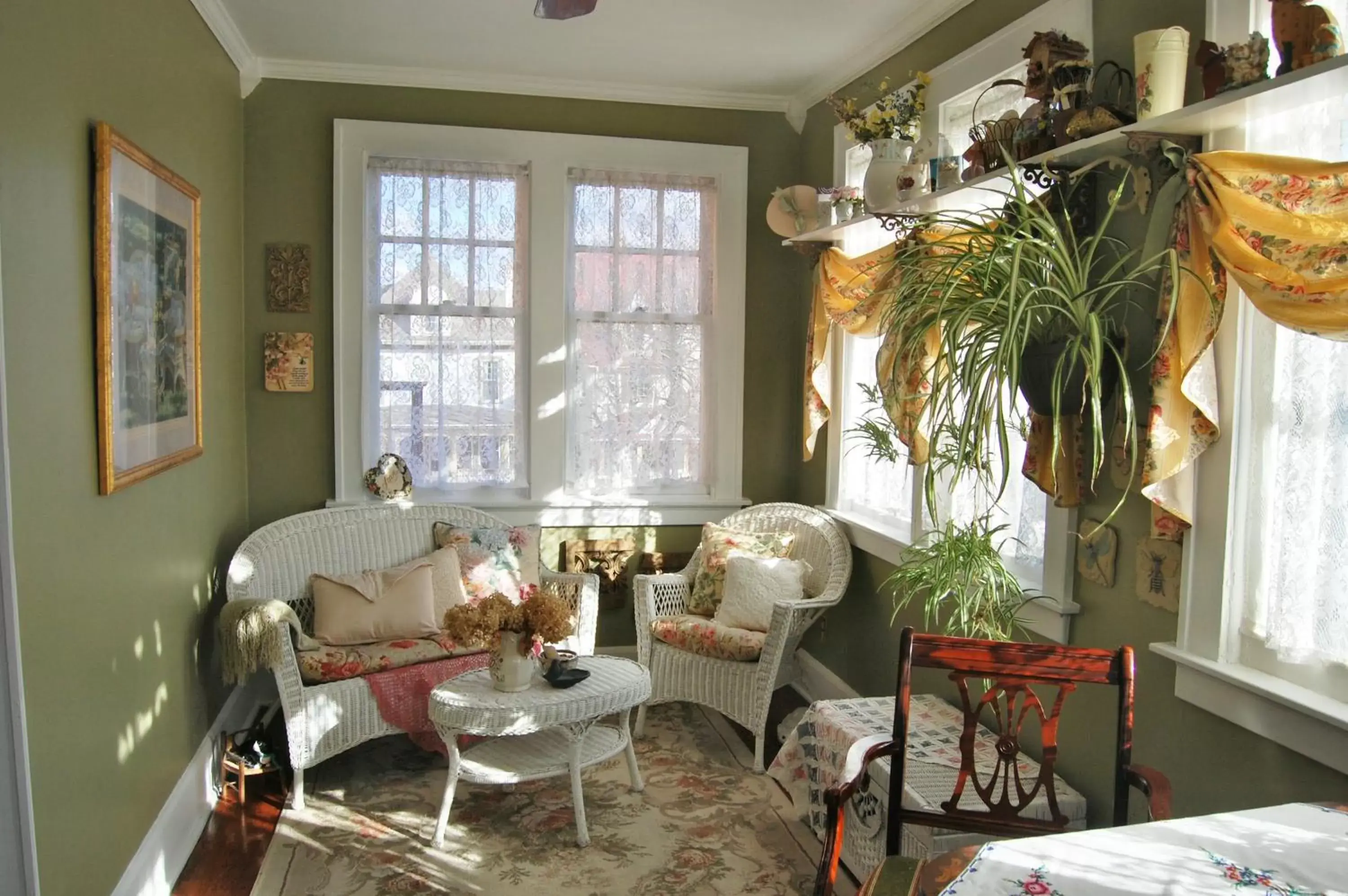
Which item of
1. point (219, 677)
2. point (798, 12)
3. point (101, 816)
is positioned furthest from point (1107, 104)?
point (219, 677)

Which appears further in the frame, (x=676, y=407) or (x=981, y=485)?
(x=676, y=407)

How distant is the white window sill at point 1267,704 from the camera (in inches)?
77.0

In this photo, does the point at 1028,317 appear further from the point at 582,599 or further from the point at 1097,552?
the point at 582,599

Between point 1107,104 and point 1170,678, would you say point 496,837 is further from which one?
point 1107,104

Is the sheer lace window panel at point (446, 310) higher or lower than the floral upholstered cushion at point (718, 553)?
higher

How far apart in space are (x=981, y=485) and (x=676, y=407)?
6.03ft

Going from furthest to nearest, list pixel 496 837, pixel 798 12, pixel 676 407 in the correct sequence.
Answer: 1. pixel 676 407
2. pixel 798 12
3. pixel 496 837

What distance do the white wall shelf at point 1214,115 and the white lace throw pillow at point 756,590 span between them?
67.9 inches

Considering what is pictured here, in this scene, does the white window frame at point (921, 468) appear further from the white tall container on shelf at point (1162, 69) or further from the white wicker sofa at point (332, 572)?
the white wicker sofa at point (332, 572)

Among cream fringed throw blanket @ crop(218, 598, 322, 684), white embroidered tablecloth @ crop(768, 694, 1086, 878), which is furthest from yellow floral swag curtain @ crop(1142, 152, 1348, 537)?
cream fringed throw blanket @ crop(218, 598, 322, 684)

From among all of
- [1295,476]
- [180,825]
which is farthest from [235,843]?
[1295,476]

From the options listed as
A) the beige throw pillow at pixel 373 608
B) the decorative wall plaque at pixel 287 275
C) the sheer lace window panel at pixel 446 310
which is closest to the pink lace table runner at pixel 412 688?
the beige throw pillow at pixel 373 608

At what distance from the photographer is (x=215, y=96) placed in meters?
3.79

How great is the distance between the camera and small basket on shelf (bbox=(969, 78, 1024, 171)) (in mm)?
2742
